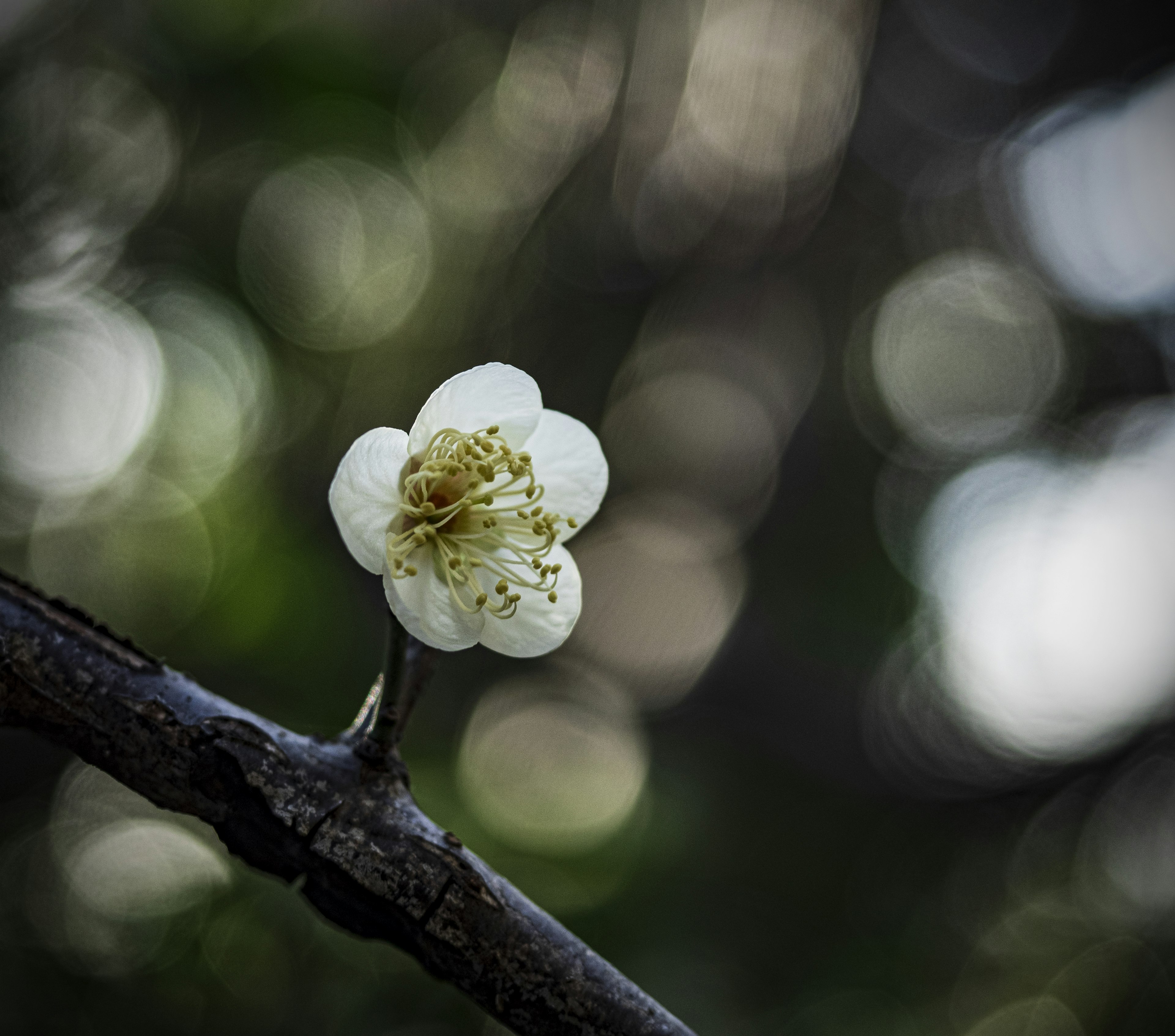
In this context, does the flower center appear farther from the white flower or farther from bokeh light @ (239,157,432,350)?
bokeh light @ (239,157,432,350)

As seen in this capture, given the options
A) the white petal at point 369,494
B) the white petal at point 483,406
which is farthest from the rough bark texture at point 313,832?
the white petal at point 483,406

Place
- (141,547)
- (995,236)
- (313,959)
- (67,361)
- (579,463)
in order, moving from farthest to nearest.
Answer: (995,236) → (67,361) → (141,547) → (313,959) → (579,463)

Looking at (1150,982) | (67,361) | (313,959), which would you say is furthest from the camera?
(1150,982)

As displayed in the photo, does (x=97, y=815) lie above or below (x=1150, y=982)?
below

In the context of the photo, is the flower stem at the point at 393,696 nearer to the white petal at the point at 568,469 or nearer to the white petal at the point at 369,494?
the white petal at the point at 369,494

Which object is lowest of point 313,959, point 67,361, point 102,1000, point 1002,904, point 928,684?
point 102,1000

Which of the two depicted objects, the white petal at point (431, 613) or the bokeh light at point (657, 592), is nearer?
the white petal at point (431, 613)

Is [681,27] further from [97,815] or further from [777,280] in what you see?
[97,815]

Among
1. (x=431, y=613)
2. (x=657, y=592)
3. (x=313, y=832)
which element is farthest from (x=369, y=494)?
(x=657, y=592)

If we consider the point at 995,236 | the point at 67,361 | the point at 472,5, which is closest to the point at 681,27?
the point at 472,5
